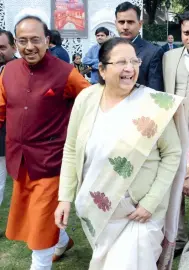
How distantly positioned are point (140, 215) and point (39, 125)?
93 centimetres

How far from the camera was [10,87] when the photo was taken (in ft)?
9.08

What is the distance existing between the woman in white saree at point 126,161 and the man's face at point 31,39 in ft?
1.83

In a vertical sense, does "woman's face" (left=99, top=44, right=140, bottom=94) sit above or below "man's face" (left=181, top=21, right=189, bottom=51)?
below

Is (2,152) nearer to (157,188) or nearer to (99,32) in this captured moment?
(157,188)

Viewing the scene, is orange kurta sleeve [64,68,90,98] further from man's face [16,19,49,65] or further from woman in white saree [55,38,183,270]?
woman in white saree [55,38,183,270]

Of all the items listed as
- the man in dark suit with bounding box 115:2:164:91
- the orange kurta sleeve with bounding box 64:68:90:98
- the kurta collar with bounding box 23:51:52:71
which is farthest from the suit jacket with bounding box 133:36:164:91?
the kurta collar with bounding box 23:51:52:71

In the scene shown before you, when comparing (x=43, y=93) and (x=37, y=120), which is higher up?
(x=43, y=93)

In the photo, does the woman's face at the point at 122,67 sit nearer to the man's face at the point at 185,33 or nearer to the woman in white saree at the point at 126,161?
the woman in white saree at the point at 126,161

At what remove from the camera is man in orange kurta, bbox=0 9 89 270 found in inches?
106

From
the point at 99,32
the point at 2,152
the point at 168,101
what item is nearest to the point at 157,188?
the point at 168,101

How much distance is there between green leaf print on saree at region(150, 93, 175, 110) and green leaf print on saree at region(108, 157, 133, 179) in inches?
13.5

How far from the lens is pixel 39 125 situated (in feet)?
8.90

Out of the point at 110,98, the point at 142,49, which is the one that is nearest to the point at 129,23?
the point at 142,49

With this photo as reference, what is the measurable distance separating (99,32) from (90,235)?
5.36 meters
